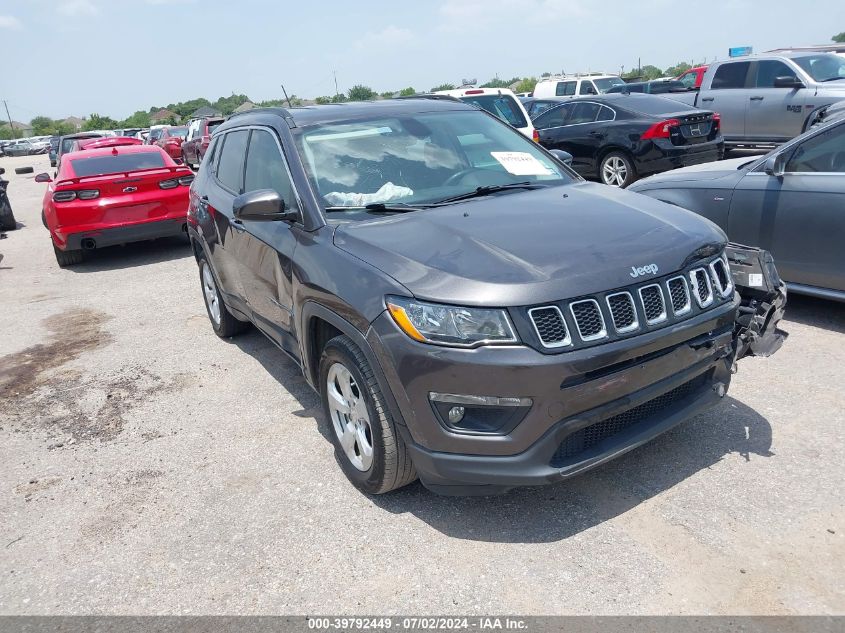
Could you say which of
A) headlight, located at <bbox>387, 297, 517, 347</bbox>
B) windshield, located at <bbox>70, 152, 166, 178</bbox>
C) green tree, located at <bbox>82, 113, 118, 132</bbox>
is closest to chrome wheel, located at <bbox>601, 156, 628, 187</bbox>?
windshield, located at <bbox>70, 152, 166, 178</bbox>

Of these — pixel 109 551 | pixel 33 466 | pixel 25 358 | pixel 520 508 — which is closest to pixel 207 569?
pixel 109 551

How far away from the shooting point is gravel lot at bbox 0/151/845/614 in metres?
2.86

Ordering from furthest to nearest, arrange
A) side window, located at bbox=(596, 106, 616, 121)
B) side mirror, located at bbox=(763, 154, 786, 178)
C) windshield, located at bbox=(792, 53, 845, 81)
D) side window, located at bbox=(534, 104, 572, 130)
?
1. side window, located at bbox=(534, 104, 572, 130)
2. windshield, located at bbox=(792, 53, 845, 81)
3. side window, located at bbox=(596, 106, 616, 121)
4. side mirror, located at bbox=(763, 154, 786, 178)

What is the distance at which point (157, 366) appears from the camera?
5719 millimetres

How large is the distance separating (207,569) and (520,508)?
1.45 meters

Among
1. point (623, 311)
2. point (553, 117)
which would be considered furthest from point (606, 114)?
point (623, 311)

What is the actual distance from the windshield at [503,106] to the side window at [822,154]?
579 centimetres

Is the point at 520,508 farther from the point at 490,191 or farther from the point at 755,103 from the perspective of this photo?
the point at 755,103

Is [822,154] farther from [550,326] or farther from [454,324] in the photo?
[454,324]

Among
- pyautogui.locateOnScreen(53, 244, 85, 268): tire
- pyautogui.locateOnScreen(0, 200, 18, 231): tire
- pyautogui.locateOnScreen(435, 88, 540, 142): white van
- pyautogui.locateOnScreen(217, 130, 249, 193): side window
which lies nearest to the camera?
pyautogui.locateOnScreen(217, 130, 249, 193): side window

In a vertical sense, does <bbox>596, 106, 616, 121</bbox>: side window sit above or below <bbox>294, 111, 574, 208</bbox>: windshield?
below

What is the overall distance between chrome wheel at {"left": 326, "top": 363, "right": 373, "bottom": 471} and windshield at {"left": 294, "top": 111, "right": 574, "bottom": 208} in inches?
37.4

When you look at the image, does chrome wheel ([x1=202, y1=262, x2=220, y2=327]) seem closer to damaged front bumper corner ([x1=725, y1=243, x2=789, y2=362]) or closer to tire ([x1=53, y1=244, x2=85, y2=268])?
damaged front bumper corner ([x1=725, y1=243, x2=789, y2=362])

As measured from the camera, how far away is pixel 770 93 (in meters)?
12.2
